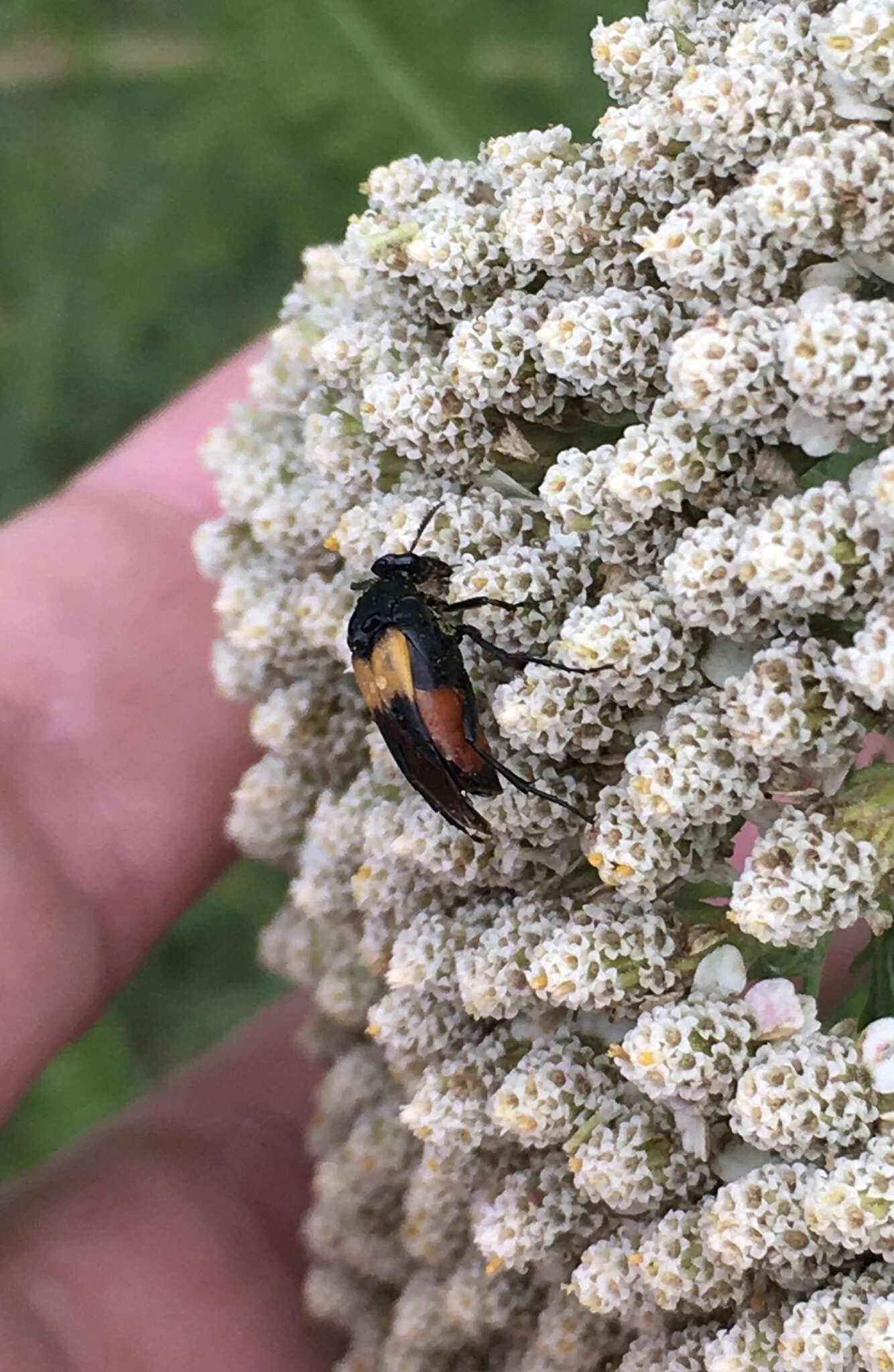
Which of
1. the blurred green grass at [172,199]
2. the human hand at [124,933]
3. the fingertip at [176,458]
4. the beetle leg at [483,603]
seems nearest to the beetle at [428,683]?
the beetle leg at [483,603]

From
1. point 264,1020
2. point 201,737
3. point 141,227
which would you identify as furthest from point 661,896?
point 141,227

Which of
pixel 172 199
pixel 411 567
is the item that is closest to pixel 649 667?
pixel 411 567

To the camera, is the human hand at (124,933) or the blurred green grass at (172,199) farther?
the blurred green grass at (172,199)

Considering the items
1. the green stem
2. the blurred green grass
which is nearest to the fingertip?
the green stem

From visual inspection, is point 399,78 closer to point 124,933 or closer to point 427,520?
point 124,933

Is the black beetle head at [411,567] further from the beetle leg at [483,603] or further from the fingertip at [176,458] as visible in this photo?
the fingertip at [176,458]

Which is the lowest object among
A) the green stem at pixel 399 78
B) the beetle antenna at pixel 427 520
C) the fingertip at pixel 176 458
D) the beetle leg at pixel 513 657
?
the beetle leg at pixel 513 657
